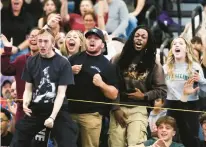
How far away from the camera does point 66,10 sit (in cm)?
1402

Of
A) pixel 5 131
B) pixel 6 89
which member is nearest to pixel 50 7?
pixel 6 89

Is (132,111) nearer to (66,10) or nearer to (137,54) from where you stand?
(137,54)

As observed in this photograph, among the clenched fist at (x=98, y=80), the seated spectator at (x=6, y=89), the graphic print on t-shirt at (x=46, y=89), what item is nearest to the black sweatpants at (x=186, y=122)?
the clenched fist at (x=98, y=80)

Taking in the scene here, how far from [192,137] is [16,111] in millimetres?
2192

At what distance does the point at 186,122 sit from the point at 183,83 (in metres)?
0.49

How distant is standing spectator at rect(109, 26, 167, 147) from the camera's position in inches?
419

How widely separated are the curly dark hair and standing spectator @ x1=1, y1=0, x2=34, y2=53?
368 cm

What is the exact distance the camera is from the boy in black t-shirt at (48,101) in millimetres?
10227

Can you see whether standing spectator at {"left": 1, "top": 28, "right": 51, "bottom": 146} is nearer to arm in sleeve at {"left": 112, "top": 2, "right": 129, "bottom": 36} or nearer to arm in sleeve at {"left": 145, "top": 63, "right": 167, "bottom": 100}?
arm in sleeve at {"left": 145, "top": 63, "right": 167, "bottom": 100}

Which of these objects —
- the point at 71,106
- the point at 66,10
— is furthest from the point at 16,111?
the point at 66,10

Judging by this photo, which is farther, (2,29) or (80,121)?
(2,29)

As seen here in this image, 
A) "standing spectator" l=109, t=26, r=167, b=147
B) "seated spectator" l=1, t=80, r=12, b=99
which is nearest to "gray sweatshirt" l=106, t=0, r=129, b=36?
"seated spectator" l=1, t=80, r=12, b=99

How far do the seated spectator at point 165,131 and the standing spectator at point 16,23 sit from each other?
425 centimetres

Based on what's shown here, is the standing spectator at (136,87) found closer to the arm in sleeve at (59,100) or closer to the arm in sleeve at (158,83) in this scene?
the arm in sleeve at (158,83)
